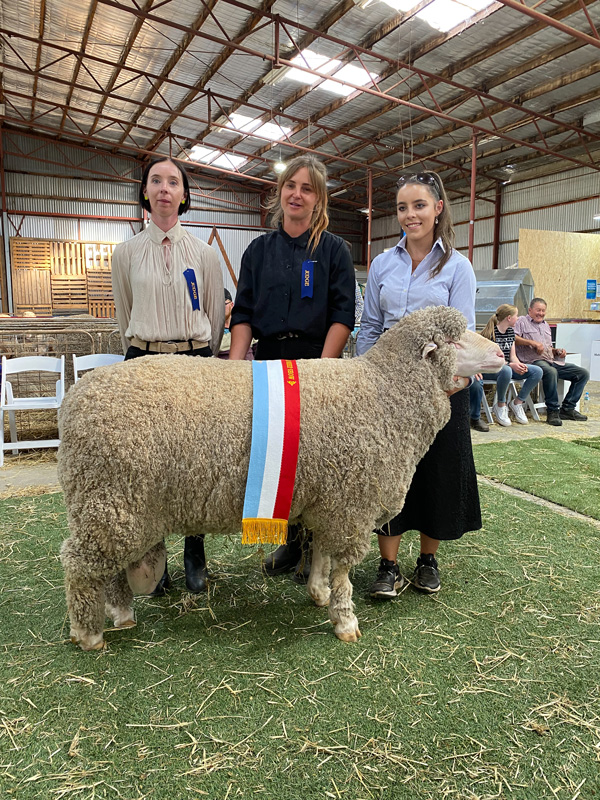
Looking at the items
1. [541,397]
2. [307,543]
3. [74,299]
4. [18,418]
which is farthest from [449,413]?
[74,299]

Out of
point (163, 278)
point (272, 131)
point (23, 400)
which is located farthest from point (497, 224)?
point (163, 278)

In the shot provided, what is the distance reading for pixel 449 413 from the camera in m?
2.35

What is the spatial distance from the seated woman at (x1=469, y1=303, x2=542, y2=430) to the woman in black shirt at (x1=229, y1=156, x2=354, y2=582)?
4.60 metres

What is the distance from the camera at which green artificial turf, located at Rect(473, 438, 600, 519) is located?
419cm

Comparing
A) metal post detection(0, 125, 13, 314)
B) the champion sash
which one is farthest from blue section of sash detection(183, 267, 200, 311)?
metal post detection(0, 125, 13, 314)

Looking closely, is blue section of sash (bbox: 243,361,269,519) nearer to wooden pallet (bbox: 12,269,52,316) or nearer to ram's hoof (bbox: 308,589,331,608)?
ram's hoof (bbox: 308,589,331,608)

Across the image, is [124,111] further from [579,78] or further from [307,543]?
[307,543]

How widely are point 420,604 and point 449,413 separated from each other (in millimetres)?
1007

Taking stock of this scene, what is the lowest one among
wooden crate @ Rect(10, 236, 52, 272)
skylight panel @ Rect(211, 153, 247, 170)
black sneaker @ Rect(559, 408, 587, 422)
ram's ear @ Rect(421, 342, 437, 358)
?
black sneaker @ Rect(559, 408, 587, 422)

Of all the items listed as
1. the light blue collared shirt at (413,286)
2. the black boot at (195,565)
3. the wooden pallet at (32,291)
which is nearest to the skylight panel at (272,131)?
the wooden pallet at (32,291)

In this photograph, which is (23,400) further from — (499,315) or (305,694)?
(499,315)

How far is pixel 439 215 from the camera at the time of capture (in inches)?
99.5

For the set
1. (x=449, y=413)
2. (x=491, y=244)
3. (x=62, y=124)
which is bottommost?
(x=449, y=413)

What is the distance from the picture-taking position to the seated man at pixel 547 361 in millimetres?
7500
